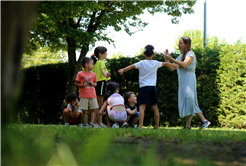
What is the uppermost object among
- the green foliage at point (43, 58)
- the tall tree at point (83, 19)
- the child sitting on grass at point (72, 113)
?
the green foliage at point (43, 58)

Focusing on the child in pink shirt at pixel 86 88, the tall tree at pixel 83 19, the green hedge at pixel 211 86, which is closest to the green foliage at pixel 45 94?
the tall tree at pixel 83 19

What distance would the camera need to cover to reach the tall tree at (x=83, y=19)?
921cm

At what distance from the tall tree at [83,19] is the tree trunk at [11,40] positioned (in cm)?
749

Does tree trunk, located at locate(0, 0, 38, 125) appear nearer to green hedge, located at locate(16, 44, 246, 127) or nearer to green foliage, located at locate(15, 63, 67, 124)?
green hedge, located at locate(16, 44, 246, 127)

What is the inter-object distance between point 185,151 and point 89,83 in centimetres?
438

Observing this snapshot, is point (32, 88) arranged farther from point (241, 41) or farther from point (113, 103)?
point (241, 41)

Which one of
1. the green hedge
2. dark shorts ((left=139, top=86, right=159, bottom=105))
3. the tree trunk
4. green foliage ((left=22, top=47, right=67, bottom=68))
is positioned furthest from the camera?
green foliage ((left=22, top=47, right=67, bottom=68))

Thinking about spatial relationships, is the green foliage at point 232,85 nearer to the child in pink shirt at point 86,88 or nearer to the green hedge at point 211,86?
Result: the green hedge at point 211,86

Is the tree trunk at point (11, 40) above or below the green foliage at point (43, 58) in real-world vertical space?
below

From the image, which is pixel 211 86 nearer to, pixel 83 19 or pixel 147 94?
pixel 147 94

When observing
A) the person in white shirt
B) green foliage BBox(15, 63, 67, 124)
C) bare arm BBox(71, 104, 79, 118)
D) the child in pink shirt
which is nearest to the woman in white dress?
the person in white shirt

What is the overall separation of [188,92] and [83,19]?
333 inches

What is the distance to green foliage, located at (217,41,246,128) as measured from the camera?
8531 mm

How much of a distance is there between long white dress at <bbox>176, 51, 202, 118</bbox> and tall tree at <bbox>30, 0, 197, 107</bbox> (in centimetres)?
457
